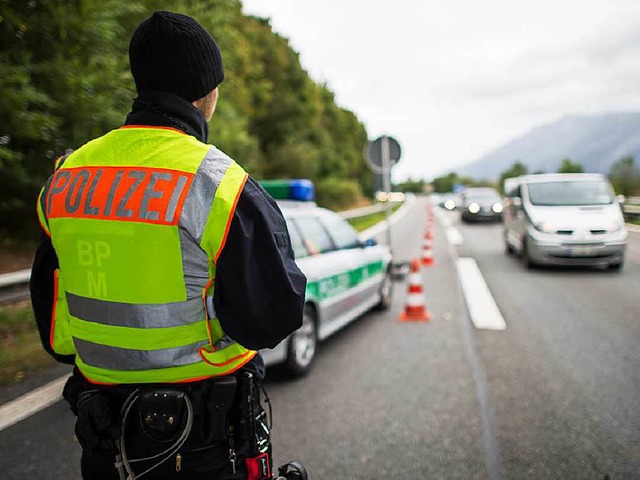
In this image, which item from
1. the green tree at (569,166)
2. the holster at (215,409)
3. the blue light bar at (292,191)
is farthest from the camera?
the green tree at (569,166)

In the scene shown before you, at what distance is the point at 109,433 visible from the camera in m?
1.52

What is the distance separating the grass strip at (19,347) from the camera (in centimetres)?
450

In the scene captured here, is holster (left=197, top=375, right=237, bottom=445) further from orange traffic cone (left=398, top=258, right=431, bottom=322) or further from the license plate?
the license plate

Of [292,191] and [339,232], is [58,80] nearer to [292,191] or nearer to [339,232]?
[292,191]

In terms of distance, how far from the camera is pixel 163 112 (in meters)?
1.57

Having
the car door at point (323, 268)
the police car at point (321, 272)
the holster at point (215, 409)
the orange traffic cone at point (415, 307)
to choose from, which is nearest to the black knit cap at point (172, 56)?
the holster at point (215, 409)

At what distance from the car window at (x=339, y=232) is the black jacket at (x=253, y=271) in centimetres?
414

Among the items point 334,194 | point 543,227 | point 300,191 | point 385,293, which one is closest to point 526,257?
point 543,227

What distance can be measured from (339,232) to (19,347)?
331 centimetres

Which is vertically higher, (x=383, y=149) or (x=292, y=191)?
(x=383, y=149)

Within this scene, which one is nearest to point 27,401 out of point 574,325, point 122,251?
point 122,251

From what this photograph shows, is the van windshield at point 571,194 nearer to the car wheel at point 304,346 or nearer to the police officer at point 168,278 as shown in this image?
the car wheel at point 304,346

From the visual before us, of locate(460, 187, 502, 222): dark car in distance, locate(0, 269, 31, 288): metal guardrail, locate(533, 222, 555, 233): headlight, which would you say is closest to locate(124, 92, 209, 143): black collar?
locate(0, 269, 31, 288): metal guardrail

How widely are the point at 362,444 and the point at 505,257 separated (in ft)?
33.5
